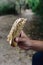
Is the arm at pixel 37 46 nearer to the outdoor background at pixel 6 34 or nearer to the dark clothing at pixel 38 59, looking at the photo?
the dark clothing at pixel 38 59

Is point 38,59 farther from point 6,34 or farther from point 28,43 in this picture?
point 6,34

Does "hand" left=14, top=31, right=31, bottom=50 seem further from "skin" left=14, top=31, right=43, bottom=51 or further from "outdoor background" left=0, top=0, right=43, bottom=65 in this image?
"outdoor background" left=0, top=0, right=43, bottom=65

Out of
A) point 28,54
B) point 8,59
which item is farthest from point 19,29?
point 28,54

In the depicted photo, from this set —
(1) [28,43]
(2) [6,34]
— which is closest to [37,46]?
(1) [28,43]

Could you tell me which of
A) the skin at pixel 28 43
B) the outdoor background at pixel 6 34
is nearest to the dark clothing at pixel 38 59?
the skin at pixel 28 43

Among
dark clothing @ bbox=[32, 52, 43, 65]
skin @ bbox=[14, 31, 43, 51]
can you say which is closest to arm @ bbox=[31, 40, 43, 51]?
skin @ bbox=[14, 31, 43, 51]

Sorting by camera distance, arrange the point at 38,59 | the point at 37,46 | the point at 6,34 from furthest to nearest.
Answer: the point at 6,34
the point at 38,59
the point at 37,46

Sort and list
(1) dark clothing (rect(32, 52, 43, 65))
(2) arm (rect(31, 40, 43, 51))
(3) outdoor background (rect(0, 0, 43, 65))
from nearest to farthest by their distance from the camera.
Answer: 1. (2) arm (rect(31, 40, 43, 51))
2. (1) dark clothing (rect(32, 52, 43, 65))
3. (3) outdoor background (rect(0, 0, 43, 65))

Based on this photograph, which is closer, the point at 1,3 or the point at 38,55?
the point at 38,55

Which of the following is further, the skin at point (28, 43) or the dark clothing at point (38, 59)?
the dark clothing at point (38, 59)

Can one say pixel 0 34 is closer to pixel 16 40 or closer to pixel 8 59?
pixel 8 59

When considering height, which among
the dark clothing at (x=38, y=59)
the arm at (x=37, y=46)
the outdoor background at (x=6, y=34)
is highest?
the arm at (x=37, y=46)
